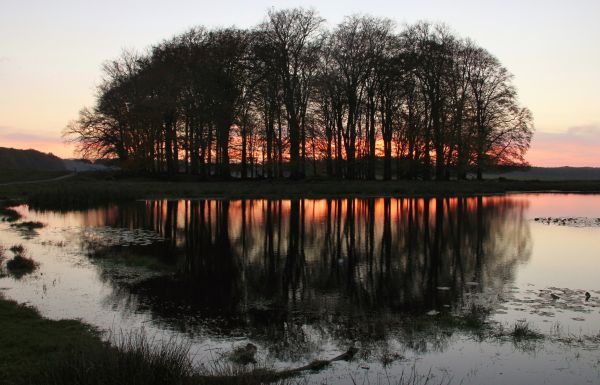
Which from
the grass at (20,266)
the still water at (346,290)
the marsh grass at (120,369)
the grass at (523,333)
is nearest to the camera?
the marsh grass at (120,369)

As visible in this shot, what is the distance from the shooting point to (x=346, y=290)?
14148mm

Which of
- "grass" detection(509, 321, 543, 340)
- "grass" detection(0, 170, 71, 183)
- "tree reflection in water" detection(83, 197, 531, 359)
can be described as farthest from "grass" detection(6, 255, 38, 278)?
"grass" detection(0, 170, 71, 183)

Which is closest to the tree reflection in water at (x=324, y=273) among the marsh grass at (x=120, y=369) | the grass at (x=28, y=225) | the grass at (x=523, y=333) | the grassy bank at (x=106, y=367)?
the grass at (x=523, y=333)

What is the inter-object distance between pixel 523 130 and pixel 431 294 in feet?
191

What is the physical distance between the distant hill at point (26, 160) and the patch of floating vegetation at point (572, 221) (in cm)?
10409

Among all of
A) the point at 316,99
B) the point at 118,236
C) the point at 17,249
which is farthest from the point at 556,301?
the point at 316,99

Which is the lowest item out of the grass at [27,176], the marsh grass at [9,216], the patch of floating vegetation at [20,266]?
the patch of floating vegetation at [20,266]

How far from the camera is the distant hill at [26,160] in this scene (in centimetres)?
11388

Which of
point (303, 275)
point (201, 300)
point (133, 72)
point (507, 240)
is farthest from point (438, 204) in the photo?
point (133, 72)

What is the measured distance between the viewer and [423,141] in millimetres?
61344

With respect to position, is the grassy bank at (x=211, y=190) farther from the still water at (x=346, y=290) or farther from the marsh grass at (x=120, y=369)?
the marsh grass at (x=120, y=369)

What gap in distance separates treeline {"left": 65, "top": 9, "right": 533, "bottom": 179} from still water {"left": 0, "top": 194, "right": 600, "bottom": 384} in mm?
29326

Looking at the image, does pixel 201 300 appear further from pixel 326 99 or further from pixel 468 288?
pixel 326 99

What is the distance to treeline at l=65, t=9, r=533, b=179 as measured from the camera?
182ft
